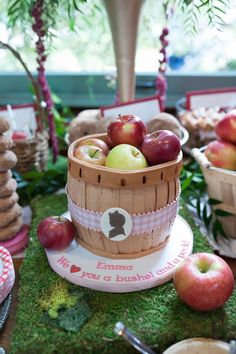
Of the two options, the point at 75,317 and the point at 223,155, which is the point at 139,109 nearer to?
the point at 223,155

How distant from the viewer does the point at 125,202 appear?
681 millimetres

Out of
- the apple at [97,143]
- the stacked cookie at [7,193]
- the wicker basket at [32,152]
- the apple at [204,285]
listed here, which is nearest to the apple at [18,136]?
the wicker basket at [32,152]

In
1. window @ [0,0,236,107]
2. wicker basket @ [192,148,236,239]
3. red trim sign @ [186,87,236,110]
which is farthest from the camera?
window @ [0,0,236,107]

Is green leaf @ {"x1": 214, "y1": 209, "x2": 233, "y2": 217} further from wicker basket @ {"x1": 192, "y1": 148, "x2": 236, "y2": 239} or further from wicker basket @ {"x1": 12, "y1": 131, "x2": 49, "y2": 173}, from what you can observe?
wicker basket @ {"x1": 12, "y1": 131, "x2": 49, "y2": 173}

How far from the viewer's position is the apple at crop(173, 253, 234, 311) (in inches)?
24.6

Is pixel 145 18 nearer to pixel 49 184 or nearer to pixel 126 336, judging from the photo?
pixel 49 184

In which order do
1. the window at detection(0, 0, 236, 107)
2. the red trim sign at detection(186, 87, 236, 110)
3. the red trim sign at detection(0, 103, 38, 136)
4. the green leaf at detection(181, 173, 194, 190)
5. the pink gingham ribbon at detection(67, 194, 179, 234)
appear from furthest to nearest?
1. the window at detection(0, 0, 236, 107)
2. the red trim sign at detection(186, 87, 236, 110)
3. the red trim sign at detection(0, 103, 38, 136)
4. the green leaf at detection(181, 173, 194, 190)
5. the pink gingham ribbon at detection(67, 194, 179, 234)

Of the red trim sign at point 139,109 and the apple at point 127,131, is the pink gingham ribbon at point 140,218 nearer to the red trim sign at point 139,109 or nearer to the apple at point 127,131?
the apple at point 127,131

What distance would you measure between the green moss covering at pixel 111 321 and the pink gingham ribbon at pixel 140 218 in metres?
0.10

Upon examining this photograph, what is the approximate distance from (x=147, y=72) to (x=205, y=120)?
1.47 ft

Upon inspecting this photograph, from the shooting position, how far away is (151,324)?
64 cm

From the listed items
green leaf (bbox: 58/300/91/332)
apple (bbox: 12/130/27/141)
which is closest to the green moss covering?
green leaf (bbox: 58/300/91/332)

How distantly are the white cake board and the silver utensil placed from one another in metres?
0.10

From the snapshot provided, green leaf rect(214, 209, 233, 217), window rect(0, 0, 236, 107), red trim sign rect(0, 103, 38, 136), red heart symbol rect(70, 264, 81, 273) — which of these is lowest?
red heart symbol rect(70, 264, 81, 273)
